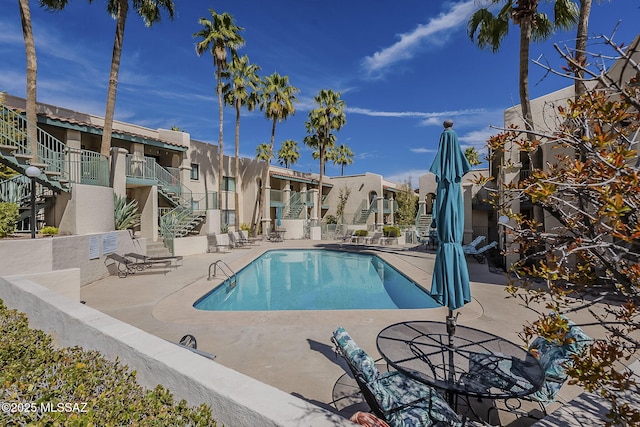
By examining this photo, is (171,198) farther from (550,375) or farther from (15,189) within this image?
(550,375)

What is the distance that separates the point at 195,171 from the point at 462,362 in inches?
880

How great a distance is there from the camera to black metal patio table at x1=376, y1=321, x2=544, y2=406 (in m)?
3.18

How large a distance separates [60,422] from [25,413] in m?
0.39

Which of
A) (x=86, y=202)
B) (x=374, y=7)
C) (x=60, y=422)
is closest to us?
(x=60, y=422)

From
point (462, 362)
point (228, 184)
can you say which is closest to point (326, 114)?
point (228, 184)

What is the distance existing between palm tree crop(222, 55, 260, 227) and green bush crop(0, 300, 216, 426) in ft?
65.7

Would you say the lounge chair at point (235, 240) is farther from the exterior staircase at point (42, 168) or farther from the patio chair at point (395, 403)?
the patio chair at point (395, 403)

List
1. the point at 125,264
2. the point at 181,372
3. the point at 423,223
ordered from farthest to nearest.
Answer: the point at 423,223 < the point at 125,264 < the point at 181,372

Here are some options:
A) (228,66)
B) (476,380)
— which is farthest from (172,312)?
(228,66)

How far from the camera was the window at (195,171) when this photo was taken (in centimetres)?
2223

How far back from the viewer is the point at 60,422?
201cm

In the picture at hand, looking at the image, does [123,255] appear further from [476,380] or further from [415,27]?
[415,27]

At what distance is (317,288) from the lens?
1216 cm

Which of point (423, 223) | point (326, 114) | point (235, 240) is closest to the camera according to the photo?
point (235, 240)
